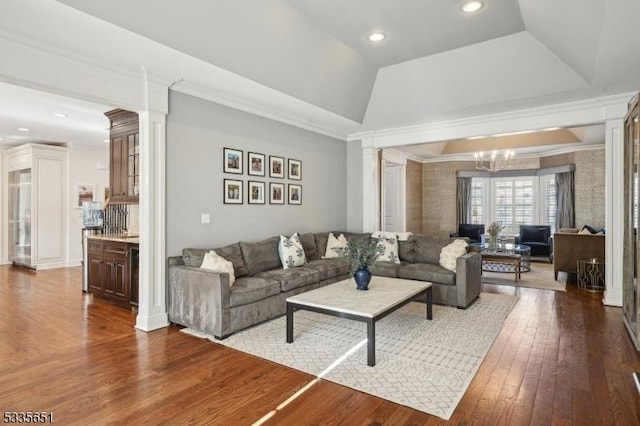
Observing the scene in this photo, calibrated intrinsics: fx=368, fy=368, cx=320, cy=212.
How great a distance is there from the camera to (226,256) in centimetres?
438

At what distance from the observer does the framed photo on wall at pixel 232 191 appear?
4.82 m

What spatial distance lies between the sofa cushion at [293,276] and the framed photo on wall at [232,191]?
1.05 metres

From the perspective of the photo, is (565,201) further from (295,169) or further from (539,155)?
(295,169)

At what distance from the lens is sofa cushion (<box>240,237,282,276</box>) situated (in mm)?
4637

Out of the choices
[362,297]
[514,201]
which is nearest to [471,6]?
[362,297]

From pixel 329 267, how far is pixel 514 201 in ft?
22.4

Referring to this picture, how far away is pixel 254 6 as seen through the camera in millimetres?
3332

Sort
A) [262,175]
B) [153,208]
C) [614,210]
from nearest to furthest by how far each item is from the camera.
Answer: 1. [153,208]
2. [614,210]
3. [262,175]

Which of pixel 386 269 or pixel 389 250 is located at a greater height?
pixel 389 250

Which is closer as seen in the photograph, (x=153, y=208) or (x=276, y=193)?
(x=153, y=208)

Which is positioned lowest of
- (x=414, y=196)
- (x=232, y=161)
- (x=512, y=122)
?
(x=414, y=196)

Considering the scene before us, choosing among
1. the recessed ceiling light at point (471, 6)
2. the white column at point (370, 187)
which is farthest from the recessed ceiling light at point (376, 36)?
the white column at point (370, 187)

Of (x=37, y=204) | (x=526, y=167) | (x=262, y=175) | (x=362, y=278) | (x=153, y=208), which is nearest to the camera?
(x=362, y=278)

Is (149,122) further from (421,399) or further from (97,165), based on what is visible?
(97,165)
